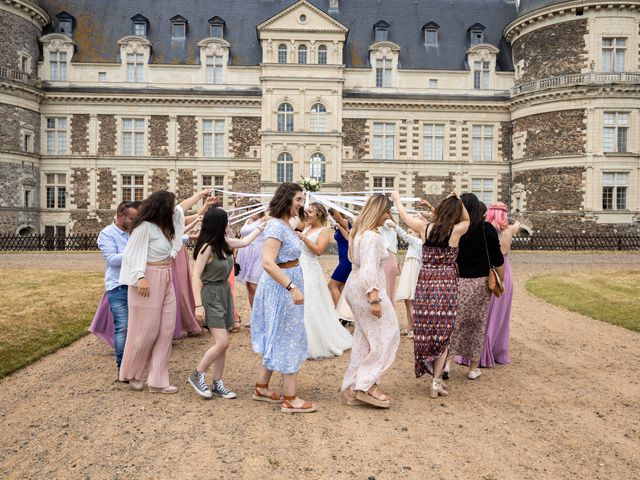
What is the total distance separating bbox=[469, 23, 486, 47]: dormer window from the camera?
37000mm

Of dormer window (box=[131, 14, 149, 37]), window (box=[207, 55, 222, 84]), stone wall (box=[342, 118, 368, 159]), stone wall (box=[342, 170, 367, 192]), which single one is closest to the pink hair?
stone wall (box=[342, 170, 367, 192])

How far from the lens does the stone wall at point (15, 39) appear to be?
32.2 meters

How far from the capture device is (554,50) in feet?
108

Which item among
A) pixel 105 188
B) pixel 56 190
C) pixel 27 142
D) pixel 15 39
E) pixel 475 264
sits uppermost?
pixel 15 39

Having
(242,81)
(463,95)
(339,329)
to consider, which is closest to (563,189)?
(463,95)

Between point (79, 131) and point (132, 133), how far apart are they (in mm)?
3191

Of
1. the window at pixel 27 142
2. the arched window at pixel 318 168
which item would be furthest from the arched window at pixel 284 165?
the window at pixel 27 142

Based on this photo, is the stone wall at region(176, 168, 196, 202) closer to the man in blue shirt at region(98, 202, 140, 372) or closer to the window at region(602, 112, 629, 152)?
the window at region(602, 112, 629, 152)

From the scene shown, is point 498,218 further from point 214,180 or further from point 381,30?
point 381,30

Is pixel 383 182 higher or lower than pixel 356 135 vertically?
lower

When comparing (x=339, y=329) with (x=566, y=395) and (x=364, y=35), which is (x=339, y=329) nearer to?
(x=566, y=395)

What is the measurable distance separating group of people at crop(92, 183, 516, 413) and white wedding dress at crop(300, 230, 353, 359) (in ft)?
3.31

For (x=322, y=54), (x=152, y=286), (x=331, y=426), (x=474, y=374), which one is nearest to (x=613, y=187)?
(x=322, y=54)

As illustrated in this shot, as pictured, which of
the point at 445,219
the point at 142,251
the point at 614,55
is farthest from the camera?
the point at 614,55
